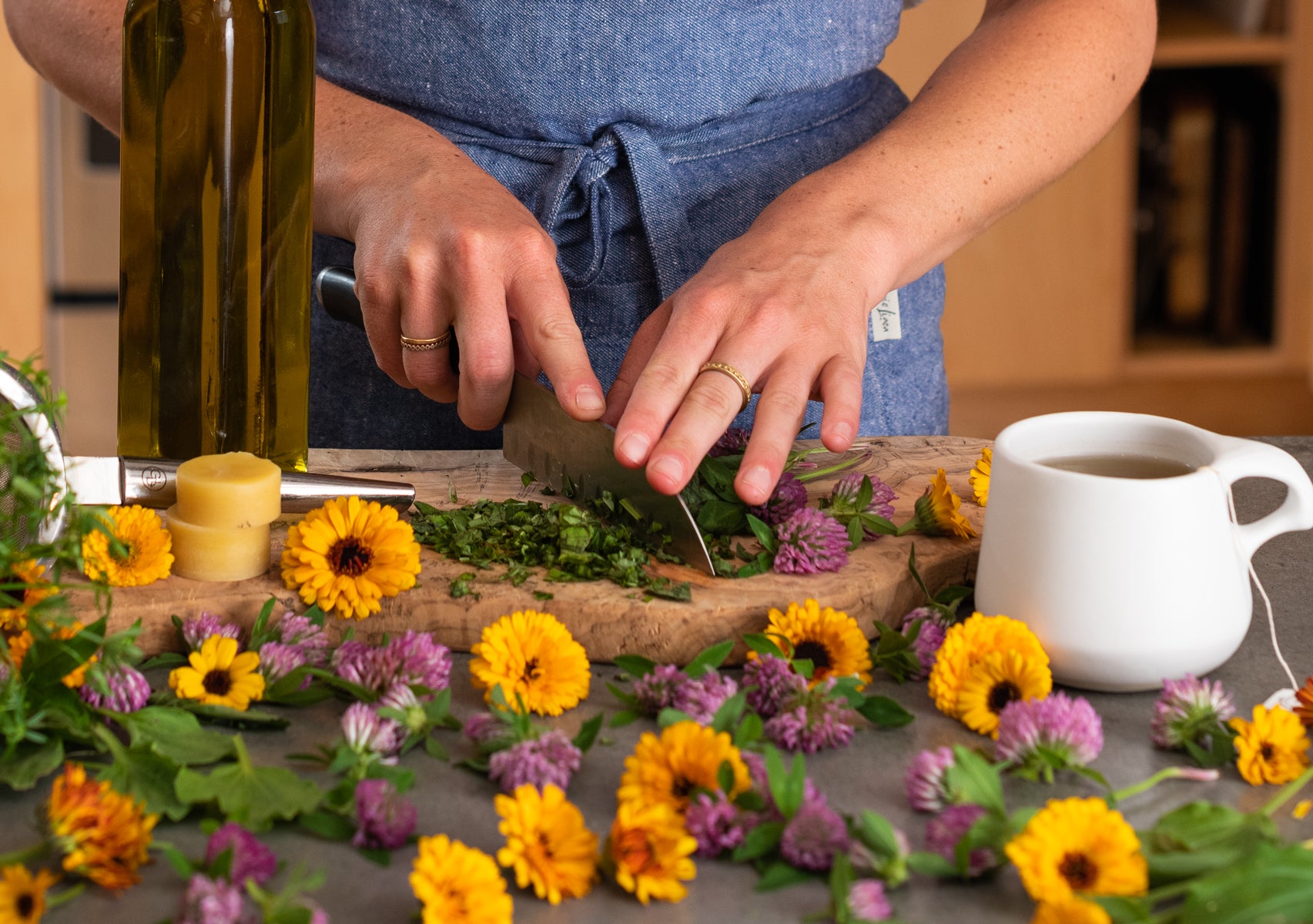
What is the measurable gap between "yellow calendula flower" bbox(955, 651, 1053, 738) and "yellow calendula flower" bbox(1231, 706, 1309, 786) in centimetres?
9

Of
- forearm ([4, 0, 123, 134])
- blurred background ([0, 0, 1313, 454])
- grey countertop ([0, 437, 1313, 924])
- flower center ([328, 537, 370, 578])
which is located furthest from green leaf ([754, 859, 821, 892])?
blurred background ([0, 0, 1313, 454])

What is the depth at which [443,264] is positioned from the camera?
3.08ft

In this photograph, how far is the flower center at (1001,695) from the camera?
656mm

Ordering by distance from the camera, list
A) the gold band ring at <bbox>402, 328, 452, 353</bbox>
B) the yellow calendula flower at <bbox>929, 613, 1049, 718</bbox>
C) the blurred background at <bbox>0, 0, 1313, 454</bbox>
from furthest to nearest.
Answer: the blurred background at <bbox>0, 0, 1313, 454</bbox>
the gold band ring at <bbox>402, 328, 452, 353</bbox>
the yellow calendula flower at <bbox>929, 613, 1049, 718</bbox>

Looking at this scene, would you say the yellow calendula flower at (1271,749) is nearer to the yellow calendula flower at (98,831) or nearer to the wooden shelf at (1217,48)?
the yellow calendula flower at (98,831)

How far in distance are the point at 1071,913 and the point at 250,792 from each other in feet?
1.09

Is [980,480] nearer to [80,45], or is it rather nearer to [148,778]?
[148,778]

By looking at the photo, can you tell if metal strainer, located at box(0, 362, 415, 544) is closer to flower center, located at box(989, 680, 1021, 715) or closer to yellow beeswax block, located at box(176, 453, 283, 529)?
yellow beeswax block, located at box(176, 453, 283, 529)

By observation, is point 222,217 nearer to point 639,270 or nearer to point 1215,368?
point 639,270

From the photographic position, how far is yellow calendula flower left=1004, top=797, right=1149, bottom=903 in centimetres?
51

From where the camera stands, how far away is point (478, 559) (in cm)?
81

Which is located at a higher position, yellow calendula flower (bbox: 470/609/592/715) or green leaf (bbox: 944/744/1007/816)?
yellow calendula flower (bbox: 470/609/592/715)

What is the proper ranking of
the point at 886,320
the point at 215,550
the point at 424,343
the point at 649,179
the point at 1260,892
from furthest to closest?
the point at 886,320 < the point at 649,179 < the point at 424,343 < the point at 215,550 < the point at 1260,892

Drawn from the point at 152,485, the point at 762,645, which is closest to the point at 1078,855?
the point at 762,645
